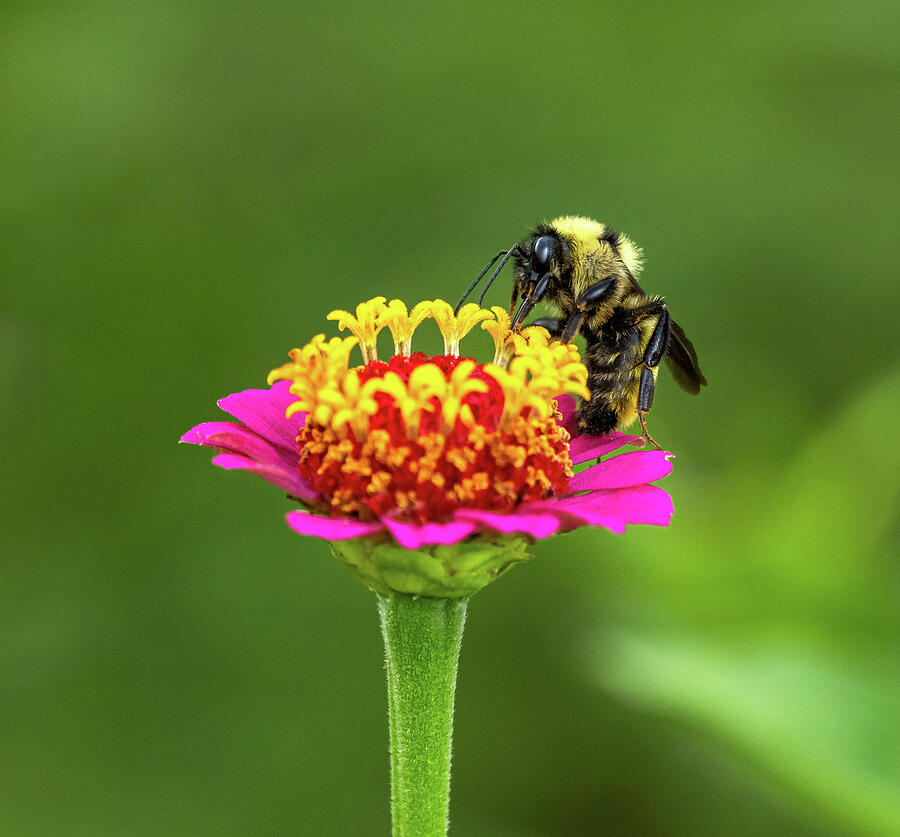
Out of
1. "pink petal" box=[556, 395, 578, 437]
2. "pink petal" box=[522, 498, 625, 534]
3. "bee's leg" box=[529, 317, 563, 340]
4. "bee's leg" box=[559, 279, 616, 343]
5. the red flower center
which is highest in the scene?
"bee's leg" box=[559, 279, 616, 343]

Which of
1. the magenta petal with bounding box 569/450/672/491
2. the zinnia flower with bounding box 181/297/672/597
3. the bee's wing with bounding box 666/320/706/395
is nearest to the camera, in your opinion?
the zinnia flower with bounding box 181/297/672/597

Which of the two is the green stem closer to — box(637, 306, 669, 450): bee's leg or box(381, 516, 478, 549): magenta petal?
box(381, 516, 478, 549): magenta petal

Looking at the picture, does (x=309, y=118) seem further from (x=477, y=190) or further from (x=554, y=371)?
(x=554, y=371)

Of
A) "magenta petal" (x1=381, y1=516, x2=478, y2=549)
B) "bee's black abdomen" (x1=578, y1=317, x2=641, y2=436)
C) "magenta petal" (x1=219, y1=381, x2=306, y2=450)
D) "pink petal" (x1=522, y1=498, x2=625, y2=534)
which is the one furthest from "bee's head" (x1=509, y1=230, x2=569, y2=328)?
"magenta petal" (x1=381, y1=516, x2=478, y2=549)

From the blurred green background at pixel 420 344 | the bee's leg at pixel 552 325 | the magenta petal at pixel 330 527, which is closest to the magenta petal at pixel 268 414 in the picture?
the magenta petal at pixel 330 527

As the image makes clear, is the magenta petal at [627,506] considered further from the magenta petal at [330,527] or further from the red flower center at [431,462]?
the magenta petal at [330,527]

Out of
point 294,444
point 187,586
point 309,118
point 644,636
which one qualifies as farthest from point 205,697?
Answer: point 309,118
